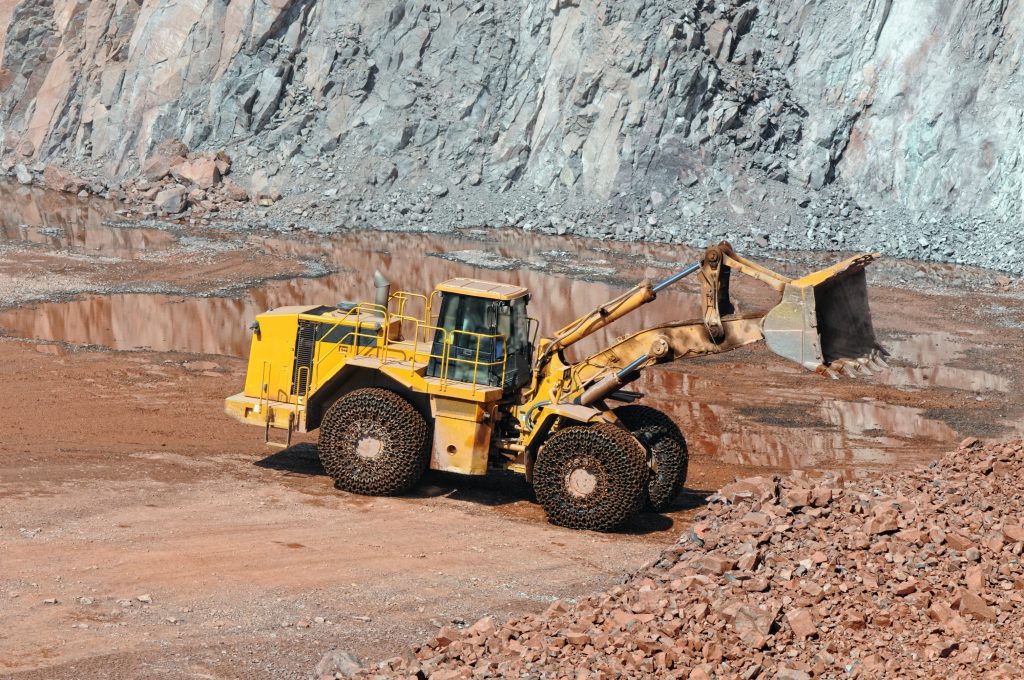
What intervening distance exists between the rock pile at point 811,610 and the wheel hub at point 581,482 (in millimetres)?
2136

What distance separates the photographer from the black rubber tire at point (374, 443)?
13055 mm

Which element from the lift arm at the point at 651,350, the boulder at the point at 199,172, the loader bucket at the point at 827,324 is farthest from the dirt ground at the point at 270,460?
the boulder at the point at 199,172

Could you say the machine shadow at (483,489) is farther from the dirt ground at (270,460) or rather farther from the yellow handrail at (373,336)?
the yellow handrail at (373,336)

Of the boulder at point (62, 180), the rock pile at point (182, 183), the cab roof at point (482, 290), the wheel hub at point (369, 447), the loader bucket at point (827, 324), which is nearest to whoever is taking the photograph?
the loader bucket at point (827, 324)

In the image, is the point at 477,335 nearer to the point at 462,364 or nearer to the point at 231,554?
the point at 462,364

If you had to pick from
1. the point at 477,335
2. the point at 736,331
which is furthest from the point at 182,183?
the point at 736,331

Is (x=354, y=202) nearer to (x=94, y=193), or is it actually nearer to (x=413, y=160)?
(x=413, y=160)

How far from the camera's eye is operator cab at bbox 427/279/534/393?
12.9m

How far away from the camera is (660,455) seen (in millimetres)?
13195

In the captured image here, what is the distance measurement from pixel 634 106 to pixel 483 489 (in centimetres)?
2510

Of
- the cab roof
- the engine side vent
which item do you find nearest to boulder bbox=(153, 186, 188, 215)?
the engine side vent

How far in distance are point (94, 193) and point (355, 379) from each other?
30988mm

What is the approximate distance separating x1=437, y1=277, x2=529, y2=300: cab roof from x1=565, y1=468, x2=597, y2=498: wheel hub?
6.75 feet

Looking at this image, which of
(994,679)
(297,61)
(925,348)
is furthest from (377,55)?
(994,679)
